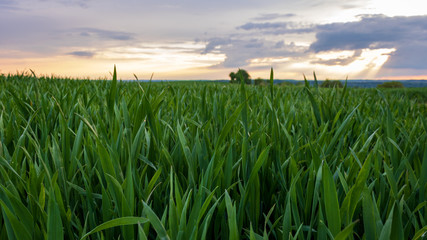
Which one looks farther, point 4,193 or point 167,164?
point 167,164

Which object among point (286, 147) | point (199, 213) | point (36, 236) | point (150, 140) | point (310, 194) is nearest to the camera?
point (199, 213)

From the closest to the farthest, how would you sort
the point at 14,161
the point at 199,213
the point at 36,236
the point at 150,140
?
the point at 199,213 < the point at 36,236 < the point at 14,161 < the point at 150,140

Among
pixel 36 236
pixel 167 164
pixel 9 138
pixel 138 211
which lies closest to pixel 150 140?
pixel 167 164

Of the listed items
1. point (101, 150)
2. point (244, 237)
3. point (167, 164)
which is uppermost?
point (101, 150)

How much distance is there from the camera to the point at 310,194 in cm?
85

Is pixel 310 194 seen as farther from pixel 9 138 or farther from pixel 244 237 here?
pixel 9 138

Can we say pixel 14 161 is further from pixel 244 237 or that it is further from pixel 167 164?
pixel 244 237

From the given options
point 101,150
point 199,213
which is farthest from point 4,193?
point 199,213

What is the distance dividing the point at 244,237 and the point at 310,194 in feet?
0.65

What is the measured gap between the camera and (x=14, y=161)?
0.99 metres

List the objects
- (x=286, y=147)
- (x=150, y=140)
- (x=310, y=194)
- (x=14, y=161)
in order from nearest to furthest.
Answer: (x=310, y=194) < (x=14, y=161) < (x=150, y=140) < (x=286, y=147)

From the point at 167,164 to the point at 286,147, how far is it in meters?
0.51

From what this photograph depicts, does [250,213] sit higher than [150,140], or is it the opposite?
[150,140]

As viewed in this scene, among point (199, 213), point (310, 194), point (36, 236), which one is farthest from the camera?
point (310, 194)
